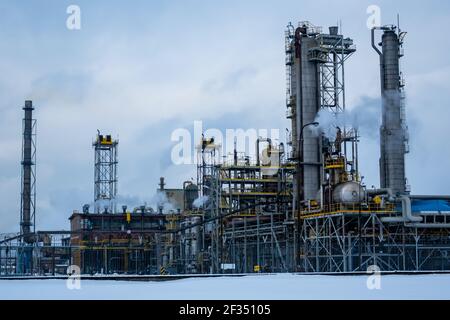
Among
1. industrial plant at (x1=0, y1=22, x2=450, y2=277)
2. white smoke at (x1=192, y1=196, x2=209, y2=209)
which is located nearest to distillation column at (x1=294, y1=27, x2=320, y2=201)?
industrial plant at (x1=0, y1=22, x2=450, y2=277)

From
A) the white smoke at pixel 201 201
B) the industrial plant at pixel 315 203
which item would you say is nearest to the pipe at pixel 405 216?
the industrial plant at pixel 315 203

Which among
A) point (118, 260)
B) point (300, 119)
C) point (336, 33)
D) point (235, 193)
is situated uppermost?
point (336, 33)

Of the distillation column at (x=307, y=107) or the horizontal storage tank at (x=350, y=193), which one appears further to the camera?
the distillation column at (x=307, y=107)

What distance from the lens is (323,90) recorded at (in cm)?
7819

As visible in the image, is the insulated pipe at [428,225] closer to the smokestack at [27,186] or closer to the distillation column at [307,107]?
the distillation column at [307,107]

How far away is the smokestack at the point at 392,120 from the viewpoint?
76.4 m

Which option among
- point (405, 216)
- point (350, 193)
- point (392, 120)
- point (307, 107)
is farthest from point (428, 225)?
point (307, 107)

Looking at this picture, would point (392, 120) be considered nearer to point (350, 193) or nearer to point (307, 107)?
point (307, 107)

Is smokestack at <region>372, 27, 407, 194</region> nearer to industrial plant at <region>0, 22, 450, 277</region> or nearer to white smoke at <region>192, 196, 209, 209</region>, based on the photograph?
industrial plant at <region>0, 22, 450, 277</region>

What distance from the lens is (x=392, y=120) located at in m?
76.4
